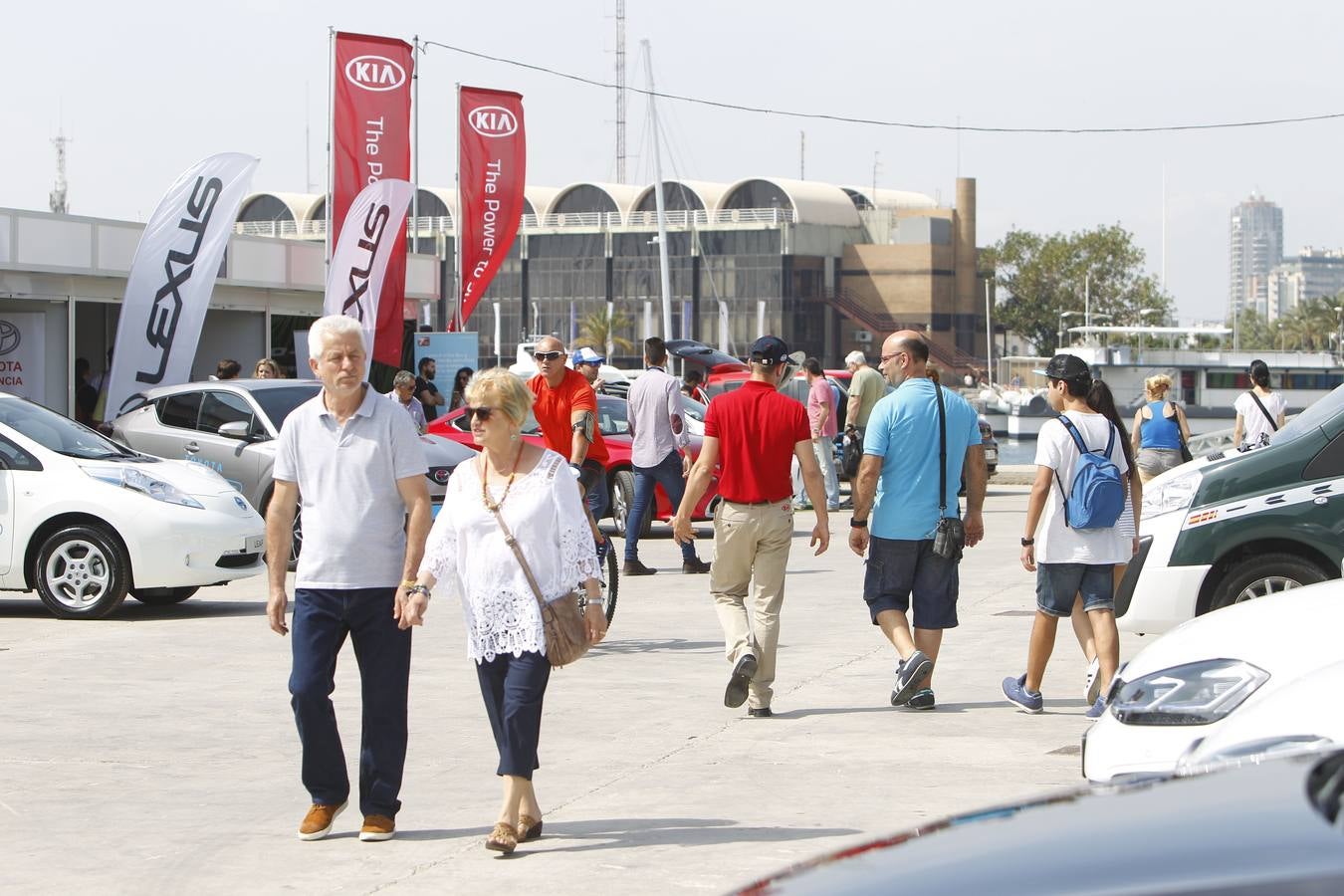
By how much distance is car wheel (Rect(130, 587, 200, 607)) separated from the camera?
13507 millimetres

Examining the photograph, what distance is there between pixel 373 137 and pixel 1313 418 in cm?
1613

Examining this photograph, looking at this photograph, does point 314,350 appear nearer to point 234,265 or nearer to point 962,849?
point 962,849

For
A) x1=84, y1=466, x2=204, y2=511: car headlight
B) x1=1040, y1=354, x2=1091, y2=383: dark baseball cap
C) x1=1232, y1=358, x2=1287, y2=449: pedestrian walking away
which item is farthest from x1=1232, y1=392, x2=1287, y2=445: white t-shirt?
x1=84, y1=466, x2=204, y2=511: car headlight

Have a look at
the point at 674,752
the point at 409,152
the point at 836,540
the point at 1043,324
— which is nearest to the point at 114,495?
the point at 674,752

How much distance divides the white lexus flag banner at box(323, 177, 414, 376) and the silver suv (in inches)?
215

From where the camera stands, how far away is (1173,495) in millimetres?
9828

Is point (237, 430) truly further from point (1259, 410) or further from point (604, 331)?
point (604, 331)

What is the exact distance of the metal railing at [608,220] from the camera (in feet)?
356

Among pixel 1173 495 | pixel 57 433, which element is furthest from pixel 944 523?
pixel 57 433

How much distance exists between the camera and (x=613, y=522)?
827 inches

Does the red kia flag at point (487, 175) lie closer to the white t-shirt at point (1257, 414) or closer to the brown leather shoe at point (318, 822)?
the white t-shirt at point (1257, 414)

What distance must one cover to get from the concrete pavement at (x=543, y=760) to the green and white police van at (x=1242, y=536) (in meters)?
0.68

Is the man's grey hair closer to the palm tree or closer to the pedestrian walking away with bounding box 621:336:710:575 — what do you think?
the pedestrian walking away with bounding box 621:336:710:575

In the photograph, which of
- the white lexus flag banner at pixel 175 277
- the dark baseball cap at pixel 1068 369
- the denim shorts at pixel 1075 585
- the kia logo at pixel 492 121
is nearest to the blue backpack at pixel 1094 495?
the denim shorts at pixel 1075 585
